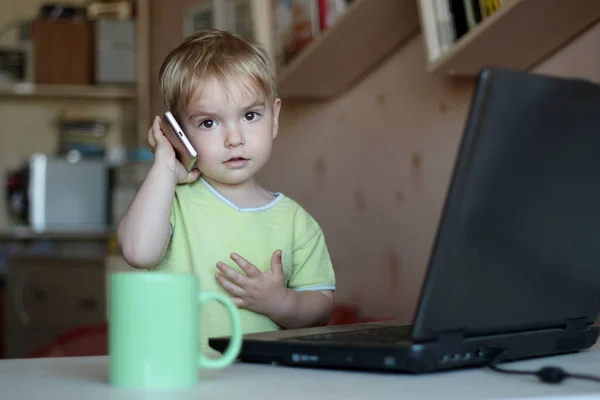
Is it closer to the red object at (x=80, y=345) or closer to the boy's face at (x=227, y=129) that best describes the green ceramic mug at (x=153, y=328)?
the boy's face at (x=227, y=129)

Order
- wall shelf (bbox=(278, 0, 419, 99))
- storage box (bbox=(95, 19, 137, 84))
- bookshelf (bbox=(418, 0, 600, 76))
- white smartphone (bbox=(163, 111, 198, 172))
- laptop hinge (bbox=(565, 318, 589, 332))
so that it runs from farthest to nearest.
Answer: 1. storage box (bbox=(95, 19, 137, 84))
2. wall shelf (bbox=(278, 0, 419, 99))
3. bookshelf (bbox=(418, 0, 600, 76))
4. white smartphone (bbox=(163, 111, 198, 172))
5. laptop hinge (bbox=(565, 318, 589, 332))

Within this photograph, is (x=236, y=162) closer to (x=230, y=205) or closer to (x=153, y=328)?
(x=230, y=205)

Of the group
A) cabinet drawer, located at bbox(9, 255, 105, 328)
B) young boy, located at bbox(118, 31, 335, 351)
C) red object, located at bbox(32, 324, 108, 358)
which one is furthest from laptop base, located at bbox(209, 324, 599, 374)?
cabinet drawer, located at bbox(9, 255, 105, 328)

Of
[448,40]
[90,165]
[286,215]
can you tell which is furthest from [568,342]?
[90,165]

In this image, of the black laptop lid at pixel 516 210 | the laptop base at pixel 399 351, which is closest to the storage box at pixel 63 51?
the laptop base at pixel 399 351

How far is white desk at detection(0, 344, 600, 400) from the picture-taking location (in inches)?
24.6

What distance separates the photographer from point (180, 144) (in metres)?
1.10

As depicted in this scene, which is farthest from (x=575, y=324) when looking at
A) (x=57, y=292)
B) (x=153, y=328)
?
(x=57, y=292)

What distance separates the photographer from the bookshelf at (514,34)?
149 cm

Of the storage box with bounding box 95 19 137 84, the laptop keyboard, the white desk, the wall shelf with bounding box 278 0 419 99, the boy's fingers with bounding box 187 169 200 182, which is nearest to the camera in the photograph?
the white desk

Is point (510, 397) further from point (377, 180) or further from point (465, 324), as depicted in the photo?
point (377, 180)

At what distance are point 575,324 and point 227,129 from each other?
1.62 feet

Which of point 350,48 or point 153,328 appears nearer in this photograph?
point 153,328

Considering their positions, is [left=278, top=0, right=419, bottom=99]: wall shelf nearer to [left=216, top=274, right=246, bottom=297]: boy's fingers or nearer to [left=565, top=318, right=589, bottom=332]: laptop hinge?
[left=216, top=274, right=246, bottom=297]: boy's fingers
